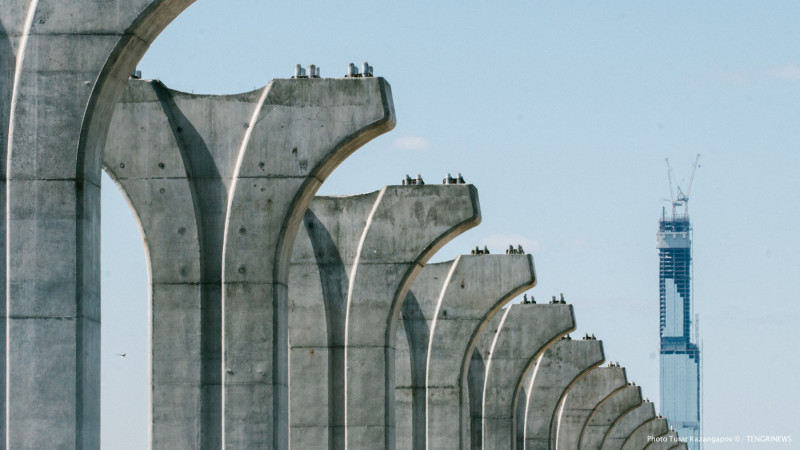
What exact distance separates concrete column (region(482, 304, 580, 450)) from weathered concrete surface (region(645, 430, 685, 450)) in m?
31.3

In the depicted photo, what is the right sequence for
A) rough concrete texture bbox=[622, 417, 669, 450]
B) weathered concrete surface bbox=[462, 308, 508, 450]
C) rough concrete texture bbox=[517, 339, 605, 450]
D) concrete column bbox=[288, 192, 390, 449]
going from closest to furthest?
1. concrete column bbox=[288, 192, 390, 449]
2. weathered concrete surface bbox=[462, 308, 508, 450]
3. rough concrete texture bbox=[517, 339, 605, 450]
4. rough concrete texture bbox=[622, 417, 669, 450]

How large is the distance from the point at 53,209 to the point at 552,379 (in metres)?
37.0

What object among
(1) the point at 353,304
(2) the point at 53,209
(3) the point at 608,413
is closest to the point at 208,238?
(1) the point at 353,304

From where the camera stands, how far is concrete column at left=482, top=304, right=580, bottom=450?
44.2 m

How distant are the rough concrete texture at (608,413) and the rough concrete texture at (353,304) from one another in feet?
107

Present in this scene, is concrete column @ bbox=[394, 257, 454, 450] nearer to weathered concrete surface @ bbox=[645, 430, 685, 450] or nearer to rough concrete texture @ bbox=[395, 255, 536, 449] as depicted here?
rough concrete texture @ bbox=[395, 255, 536, 449]

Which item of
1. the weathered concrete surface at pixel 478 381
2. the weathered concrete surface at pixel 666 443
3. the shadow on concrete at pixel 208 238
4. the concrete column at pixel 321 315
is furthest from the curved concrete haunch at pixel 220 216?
the weathered concrete surface at pixel 666 443

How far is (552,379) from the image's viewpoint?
5122 cm

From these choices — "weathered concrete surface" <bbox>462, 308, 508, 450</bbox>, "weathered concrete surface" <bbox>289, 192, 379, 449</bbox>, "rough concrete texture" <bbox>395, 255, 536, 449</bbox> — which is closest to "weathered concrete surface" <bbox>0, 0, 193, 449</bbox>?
"weathered concrete surface" <bbox>289, 192, 379, 449</bbox>

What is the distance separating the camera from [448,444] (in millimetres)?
37000

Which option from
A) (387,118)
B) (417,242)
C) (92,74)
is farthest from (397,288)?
(92,74)

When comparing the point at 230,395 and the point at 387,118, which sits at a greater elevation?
the point at 387,118

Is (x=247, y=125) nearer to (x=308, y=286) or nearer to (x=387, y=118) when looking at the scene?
(x=387, y=118)

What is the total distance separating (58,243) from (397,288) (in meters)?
15.0
